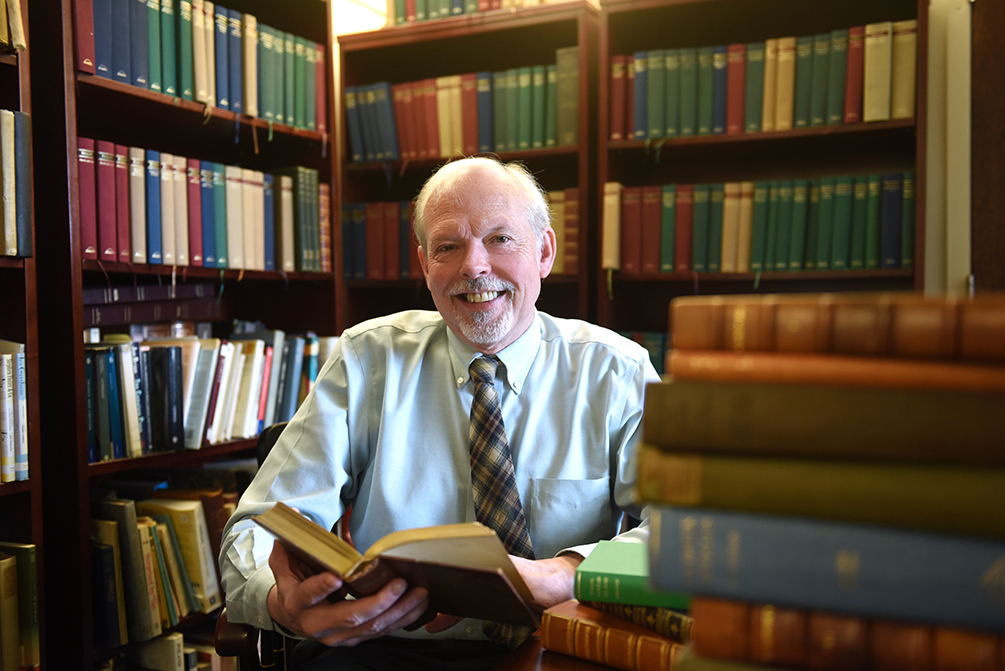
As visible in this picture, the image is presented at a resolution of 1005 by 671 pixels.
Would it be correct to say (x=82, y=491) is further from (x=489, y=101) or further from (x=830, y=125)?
(x=830, y=125)

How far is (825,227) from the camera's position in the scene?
2.30 m

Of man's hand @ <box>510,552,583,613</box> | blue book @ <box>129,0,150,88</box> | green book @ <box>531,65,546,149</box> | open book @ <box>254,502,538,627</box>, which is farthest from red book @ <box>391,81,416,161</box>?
open book @ <box>254,502,538,627</box>

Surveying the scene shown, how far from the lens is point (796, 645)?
52 centimetres

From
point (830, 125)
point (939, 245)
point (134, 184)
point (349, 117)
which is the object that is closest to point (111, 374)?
point (134, 184)

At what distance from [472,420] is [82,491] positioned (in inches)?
41.5

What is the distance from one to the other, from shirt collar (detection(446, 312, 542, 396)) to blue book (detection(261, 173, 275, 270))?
1.13 meters

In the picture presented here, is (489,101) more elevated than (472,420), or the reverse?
(489,101)

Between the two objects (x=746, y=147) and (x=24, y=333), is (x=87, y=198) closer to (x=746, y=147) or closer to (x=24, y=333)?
(x=24, y=333)

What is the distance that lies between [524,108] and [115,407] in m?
1.62

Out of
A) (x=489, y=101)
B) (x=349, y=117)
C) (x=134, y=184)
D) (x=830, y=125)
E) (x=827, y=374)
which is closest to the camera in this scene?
(x=827, y=374)

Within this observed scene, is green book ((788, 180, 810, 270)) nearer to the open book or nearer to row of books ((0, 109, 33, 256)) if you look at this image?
the open book

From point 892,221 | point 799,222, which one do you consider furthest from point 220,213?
point 892,221

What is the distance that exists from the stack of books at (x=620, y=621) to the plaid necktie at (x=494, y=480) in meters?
0.37

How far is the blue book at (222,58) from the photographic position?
2178 millimetres
